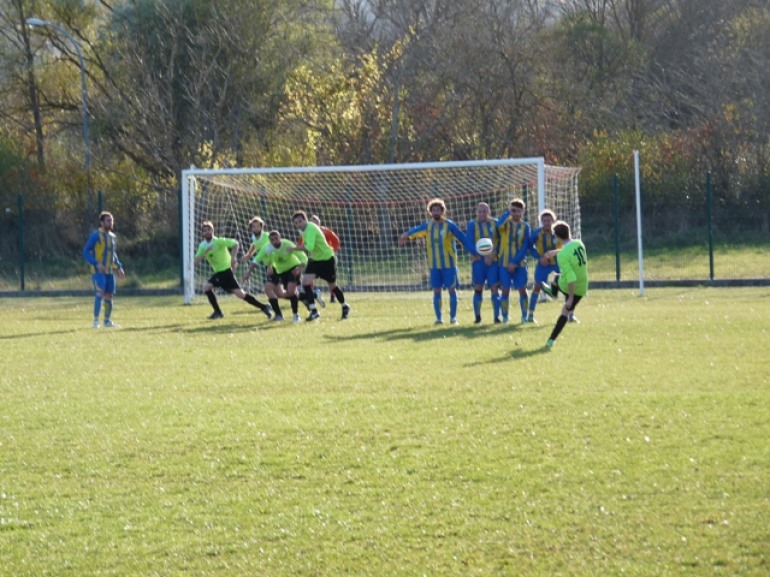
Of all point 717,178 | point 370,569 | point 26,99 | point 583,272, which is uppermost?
point 26,99

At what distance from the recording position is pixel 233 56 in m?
39.1

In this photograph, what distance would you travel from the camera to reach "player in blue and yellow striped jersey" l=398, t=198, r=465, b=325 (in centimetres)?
1856

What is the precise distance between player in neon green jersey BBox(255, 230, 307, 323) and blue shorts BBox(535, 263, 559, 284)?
4.07 metres

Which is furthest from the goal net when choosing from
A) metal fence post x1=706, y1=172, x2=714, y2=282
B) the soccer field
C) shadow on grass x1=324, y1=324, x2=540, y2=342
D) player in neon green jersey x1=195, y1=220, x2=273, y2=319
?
the soccer field

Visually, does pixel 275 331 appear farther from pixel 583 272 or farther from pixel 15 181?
pixel 15 181

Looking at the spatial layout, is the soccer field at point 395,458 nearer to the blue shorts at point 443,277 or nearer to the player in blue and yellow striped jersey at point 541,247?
the player in blue and yellow striped jersey at point 541,247

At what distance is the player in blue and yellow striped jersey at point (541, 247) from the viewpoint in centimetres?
1817

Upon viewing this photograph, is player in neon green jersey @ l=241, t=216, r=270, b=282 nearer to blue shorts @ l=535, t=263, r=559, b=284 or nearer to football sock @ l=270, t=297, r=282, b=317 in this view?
football sock @ l=270, t=297, r=282, b=317

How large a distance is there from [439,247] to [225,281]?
4.22 meters

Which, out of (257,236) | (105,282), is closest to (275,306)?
(257,236)

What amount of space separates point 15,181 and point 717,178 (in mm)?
22914

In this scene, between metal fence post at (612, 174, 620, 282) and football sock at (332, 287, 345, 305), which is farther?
metal fence post at (612, 174, 620, 282)

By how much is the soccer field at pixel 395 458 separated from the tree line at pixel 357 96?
63.3ft

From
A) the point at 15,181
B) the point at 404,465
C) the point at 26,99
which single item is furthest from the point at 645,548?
the point at 26,99
